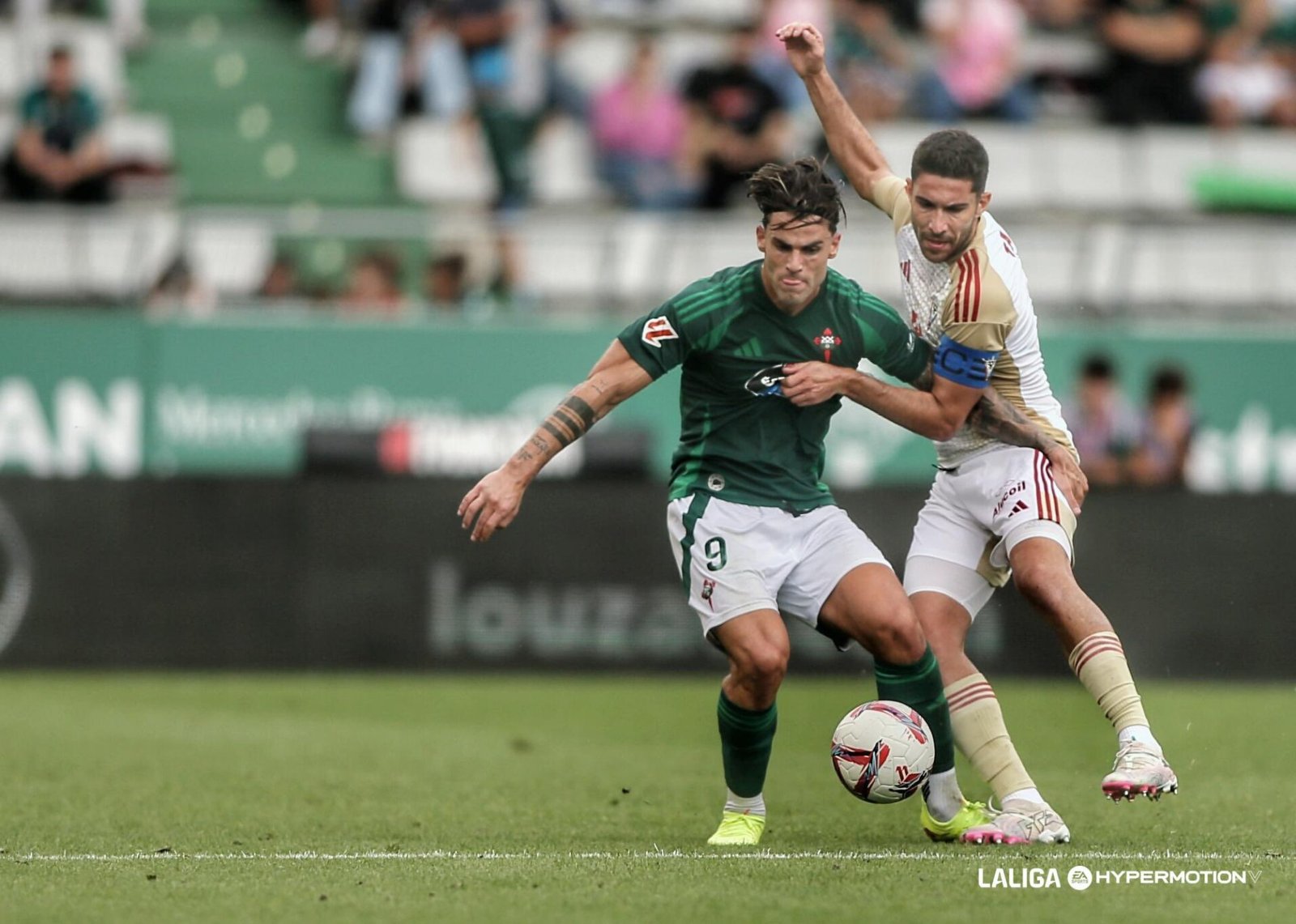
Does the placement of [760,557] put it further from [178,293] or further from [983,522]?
[178,293]

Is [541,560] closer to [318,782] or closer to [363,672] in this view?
[363,672]

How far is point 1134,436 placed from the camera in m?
15.6

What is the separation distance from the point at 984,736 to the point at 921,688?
40 cm

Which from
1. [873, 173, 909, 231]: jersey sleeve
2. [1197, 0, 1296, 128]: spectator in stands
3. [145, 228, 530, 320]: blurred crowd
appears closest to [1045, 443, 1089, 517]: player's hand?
[873, 173, 909, 231]: jersey sleeve

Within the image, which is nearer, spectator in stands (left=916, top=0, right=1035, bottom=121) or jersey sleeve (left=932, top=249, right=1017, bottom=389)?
jersey sleeve (left=932, top=249, right=1017, bottom=389)

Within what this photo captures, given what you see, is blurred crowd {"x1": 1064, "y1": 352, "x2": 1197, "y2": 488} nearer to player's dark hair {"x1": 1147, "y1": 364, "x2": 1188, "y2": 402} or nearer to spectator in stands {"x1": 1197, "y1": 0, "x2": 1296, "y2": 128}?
player's dark hair {"x1": 1147, "y1": 364, "x2": 1188, "y2": 402}

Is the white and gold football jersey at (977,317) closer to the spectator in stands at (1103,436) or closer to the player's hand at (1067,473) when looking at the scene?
the player's hand at (1067,473)

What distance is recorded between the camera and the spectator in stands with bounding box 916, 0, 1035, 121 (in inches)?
752

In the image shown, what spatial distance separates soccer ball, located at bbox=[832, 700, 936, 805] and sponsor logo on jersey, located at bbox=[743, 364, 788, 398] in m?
1.18

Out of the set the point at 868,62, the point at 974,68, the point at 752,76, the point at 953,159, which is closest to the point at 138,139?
the point at 752,76

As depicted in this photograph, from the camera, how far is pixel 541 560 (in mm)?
15203

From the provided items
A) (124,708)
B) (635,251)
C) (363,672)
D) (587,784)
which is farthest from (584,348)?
(587,784)

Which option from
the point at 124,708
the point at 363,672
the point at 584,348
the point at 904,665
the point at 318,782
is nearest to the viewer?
the point at 904,665

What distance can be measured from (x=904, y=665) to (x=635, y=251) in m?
9.21
